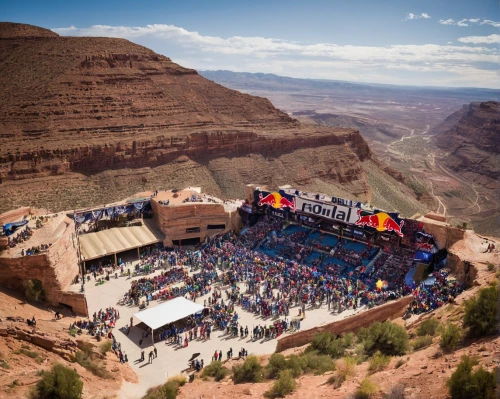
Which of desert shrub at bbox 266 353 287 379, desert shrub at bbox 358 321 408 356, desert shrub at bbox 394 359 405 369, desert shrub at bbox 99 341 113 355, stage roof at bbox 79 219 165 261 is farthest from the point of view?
stage roof at bbox 79 219 165 261

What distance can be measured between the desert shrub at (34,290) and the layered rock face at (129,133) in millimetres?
27295

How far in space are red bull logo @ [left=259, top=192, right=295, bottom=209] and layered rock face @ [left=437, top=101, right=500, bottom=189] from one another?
79.7 m

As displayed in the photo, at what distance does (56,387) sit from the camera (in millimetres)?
15906

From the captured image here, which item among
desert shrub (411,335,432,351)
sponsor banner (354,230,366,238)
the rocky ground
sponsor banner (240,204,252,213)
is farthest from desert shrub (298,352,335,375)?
sponsor banner (240,204,252,213)

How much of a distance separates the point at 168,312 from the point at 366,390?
17.4 m

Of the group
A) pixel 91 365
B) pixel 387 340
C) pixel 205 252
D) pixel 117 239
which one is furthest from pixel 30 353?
pixel 205 252

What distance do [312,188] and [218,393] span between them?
56638 mm

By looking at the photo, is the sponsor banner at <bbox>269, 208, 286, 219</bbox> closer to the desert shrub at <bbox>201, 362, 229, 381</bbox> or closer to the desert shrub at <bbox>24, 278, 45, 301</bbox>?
the desert shrub at <bbox>24, 278, 45, 301</bbox>

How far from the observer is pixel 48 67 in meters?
75.2

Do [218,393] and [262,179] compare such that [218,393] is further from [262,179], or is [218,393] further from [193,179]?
[262,179]

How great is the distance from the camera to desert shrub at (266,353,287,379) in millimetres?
18328

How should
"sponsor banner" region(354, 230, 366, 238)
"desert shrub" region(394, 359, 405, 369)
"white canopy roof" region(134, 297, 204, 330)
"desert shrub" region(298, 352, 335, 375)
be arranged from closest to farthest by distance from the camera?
"desert shrub" region(394, 359, 405, 369), "desert shrub" region(298, 352, 335, 375), "white canopy roof" region(134, 297, 204, 330), "sponsor banner" region(354, 230, 366, 238)

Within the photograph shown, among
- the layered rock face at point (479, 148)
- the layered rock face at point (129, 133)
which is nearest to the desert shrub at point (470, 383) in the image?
the layered rock face at point (129, 133)

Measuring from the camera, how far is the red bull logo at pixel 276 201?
4291 centimetres
